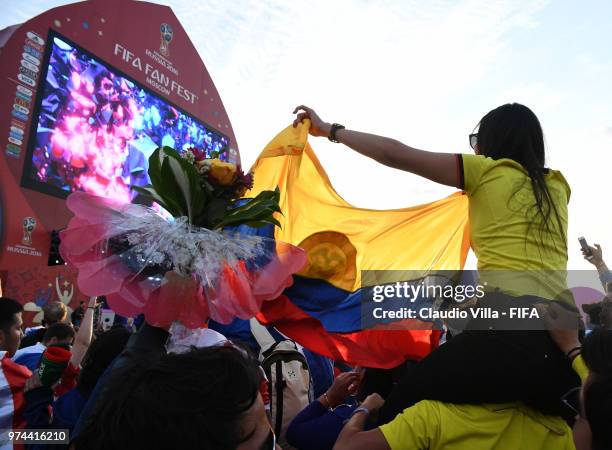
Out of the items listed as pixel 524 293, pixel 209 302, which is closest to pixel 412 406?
pixel 524 293

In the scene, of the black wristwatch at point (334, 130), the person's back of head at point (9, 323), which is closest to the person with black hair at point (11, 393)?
the person's back of head at point (9, 323)

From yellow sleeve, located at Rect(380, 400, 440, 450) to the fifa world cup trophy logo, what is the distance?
30.6 ft

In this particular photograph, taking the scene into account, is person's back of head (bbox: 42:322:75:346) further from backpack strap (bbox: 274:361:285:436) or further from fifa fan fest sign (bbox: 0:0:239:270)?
fifa fan fest sign (bbox: 0:0:239:270)

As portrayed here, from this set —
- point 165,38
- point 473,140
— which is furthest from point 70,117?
point 473,140

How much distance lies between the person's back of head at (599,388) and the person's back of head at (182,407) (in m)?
0.88

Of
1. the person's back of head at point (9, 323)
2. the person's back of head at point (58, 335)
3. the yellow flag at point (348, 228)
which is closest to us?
the yellow flag at point (348, 228)

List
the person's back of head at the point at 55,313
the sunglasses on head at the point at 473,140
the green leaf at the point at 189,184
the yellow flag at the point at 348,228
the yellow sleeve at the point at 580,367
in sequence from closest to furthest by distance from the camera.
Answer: the yellow sleeve at the point at 580,367 → the sunglasses on head at the point at 473,140 → the green leaf at the point at 189,184 → the yellow flag at the point at 348,228 → the person's back of head at the point at 55,313

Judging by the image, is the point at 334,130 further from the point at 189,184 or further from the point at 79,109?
the point at 79,109

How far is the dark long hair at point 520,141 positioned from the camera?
160cm

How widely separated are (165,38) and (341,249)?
1297 centimetres

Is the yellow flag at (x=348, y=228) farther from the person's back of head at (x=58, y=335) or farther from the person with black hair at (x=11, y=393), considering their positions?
the person's back of head at (x=58, y=335)

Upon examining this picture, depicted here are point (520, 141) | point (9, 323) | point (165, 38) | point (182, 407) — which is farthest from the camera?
point (165, 38)

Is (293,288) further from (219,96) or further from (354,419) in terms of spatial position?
(219,96)

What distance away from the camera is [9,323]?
299cm
